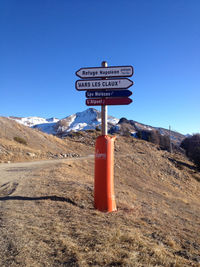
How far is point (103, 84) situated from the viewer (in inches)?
244

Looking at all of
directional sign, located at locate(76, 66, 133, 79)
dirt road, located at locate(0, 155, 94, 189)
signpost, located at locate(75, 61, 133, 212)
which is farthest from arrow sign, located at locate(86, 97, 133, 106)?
dirt road, located at locate(0, 155, 94, 189)

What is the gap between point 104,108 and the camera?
6.21 metres

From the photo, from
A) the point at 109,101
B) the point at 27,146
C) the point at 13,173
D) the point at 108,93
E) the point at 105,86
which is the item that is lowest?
the point at 13,173

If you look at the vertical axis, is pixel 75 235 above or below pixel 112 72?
below

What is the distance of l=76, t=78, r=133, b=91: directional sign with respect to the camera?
6148 millimetres

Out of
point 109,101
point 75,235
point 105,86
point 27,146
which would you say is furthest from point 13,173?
point 27,146

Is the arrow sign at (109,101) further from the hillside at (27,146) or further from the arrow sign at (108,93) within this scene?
the hillside at (27,146)

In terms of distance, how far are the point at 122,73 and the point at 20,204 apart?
14.7 ft

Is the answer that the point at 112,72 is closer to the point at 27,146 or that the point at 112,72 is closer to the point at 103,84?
the point at 103,84

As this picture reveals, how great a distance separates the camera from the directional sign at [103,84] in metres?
6.15

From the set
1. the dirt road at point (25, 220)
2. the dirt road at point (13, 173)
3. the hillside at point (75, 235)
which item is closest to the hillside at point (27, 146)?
the dirt road at point (13, 173)

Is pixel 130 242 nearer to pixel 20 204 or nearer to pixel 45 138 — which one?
pixel 20 204

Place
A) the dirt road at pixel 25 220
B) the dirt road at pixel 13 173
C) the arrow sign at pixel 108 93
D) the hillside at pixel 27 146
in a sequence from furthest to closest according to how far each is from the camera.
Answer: the hillside at pixel 27 146
the dirt road at pixel 13 173
the arrow sign at pixel 108 93
the dirt road at pixel 25 220

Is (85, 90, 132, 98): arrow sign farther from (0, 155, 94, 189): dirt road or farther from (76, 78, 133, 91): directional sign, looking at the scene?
(0, 155, 94, 189): dirt road
